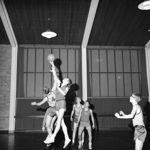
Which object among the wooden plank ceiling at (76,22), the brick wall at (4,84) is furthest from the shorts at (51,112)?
the brick wall at (4,84)

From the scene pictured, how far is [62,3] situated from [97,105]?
19.6ft

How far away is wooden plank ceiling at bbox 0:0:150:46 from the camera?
31.3 feet

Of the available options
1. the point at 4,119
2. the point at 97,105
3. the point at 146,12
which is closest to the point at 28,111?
the point at 4,119

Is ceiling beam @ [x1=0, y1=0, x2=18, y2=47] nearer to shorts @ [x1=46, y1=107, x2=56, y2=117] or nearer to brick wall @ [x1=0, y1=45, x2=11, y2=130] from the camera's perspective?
brick wall @ [x1=0, y1=45, x2=11, y2=130]

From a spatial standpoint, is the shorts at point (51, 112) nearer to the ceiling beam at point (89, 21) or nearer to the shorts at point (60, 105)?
the shorts at point (60, 105)

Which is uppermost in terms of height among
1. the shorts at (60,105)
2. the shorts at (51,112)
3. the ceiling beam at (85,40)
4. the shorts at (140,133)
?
the ceiling beam at (85,40)

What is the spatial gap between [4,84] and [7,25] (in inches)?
136

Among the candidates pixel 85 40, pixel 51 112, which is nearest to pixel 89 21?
pixel 85 40

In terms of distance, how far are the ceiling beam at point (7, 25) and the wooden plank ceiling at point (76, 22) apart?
6.2 inches

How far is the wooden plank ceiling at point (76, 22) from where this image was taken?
31.3ft

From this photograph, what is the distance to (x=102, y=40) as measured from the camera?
13258 millimetres

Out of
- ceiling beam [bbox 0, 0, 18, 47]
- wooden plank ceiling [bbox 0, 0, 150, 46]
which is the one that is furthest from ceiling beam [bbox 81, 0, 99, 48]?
ceiling beam [bbox 0, 0, 18, 47]

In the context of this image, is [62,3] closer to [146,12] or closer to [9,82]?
[146,12]

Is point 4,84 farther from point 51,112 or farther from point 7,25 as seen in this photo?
point 51,112
